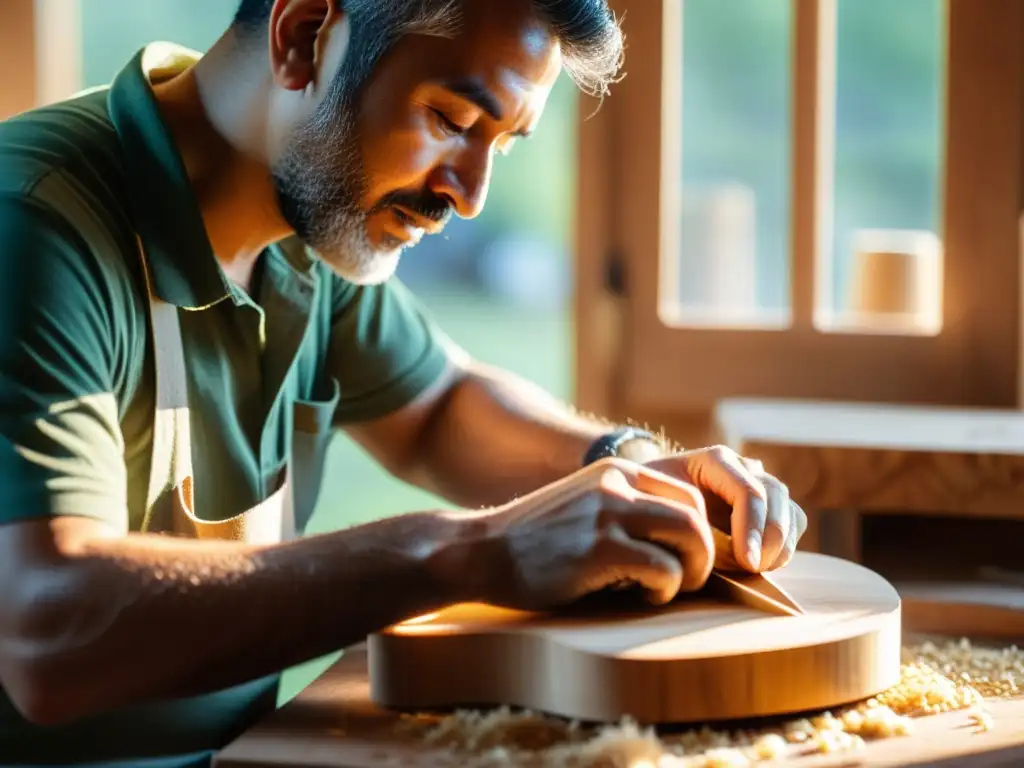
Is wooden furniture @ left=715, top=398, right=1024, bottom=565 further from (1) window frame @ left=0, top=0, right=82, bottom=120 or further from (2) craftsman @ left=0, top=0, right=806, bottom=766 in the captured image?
(1) window frame @ left=0, top=0, right=82, bottom=120

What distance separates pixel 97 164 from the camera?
1.14 metres

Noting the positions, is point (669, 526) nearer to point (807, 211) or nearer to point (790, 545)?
point (790, 545)

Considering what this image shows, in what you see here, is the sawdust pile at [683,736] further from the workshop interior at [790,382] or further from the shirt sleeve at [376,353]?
the shirt sleeve at [376,353]

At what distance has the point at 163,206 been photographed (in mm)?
1180

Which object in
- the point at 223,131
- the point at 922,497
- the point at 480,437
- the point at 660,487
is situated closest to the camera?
the point at 660,487

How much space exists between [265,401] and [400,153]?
1.07 ft

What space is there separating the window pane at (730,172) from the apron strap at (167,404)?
102 cm

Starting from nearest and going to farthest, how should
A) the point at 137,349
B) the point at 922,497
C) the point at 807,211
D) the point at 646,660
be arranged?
the point at 646,660, the point at 137,349, the point at 922,497, the point at 807,211

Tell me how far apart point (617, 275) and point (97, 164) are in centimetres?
106

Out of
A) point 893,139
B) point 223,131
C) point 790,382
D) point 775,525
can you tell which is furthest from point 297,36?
point 893,139

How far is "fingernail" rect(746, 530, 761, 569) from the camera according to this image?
1061 mm

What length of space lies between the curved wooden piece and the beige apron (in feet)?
0.80

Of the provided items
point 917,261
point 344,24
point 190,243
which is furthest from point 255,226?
point 917,261

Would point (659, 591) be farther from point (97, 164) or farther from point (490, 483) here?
point (97, 164)
